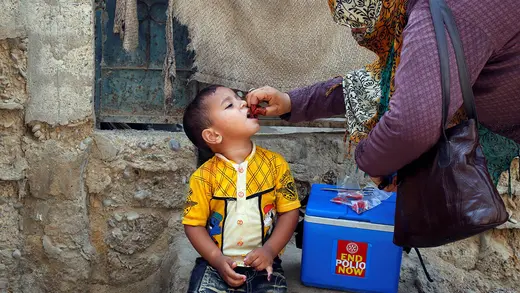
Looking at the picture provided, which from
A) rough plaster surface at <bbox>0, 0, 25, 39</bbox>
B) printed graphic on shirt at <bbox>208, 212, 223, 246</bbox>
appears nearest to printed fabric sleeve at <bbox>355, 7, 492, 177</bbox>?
printed graphic on shirt at <bbox>208, 212, 223, 246</bbox>

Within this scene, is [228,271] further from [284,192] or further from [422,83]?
[422,83]

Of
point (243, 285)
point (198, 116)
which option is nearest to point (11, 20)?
point (198, 116)

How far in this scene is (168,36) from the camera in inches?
98.2

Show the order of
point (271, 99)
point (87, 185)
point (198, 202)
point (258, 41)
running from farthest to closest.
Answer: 1. point (87, 185)
2. point (258, 41)
3. point (271, 99)
4. point (198, 202)

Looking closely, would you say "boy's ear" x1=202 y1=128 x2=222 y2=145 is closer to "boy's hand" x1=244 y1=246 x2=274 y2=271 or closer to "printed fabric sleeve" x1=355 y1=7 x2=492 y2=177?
"boy's hand" x1=244 y1=246 x2=274 y2=271

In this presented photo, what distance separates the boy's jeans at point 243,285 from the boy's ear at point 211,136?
46 centimetres

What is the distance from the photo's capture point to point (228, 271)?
198cm

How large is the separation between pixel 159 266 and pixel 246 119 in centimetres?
105

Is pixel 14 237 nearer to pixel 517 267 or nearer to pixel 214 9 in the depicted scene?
pixel 214 9

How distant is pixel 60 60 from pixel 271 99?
993 mm

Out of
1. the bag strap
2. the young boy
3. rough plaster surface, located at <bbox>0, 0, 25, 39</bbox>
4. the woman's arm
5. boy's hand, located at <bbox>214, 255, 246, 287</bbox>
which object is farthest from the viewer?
rough plaster surface, located at <bbox>0, 0, 25, 39</bbox>

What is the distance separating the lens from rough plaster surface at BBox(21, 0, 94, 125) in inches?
97.4

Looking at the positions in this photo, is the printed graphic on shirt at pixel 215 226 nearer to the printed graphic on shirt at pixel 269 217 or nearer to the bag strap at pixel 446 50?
the printed graphic on shirt at pixel 269 217

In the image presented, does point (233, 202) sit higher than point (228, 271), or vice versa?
point (233, 202)
